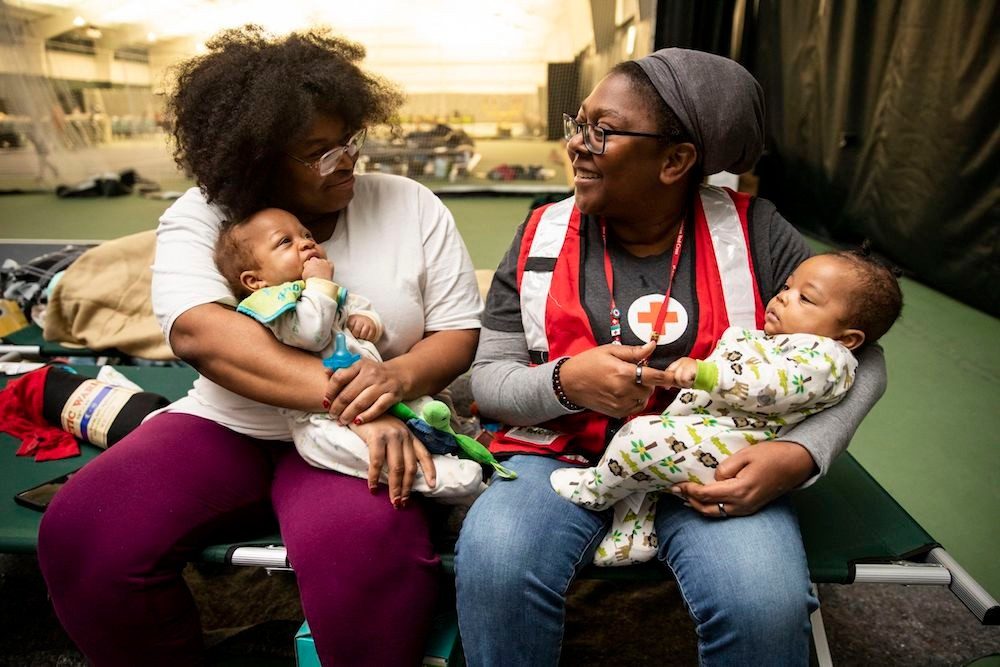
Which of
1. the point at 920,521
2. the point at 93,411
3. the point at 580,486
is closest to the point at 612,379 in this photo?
the point at 580,486

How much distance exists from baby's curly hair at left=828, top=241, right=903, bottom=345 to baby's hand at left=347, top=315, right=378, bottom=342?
98 cm

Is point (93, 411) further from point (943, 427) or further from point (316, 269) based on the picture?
point (943, 427)

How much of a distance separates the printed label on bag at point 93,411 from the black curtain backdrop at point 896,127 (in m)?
4.33

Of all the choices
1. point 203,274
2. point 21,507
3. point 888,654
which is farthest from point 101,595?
point 888,654

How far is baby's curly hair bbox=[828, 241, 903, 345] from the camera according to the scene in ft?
4.23

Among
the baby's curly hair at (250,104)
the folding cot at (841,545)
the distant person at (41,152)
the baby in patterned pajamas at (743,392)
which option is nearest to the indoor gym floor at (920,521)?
the folding cot at (841,545)

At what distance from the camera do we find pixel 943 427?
9.00ft

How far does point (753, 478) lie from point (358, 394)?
2.50 feet

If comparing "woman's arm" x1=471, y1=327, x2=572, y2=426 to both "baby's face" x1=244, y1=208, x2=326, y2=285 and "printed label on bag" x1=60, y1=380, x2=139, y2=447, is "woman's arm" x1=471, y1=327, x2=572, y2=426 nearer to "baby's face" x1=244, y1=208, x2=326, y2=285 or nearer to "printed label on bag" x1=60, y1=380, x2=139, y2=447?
"baby's face" x1=244, y1=208, x2=326, y2=285

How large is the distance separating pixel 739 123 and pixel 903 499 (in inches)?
63.6

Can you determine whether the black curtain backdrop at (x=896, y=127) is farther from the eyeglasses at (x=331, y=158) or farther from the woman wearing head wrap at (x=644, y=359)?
the eyeglasses at (x=331, y=158)

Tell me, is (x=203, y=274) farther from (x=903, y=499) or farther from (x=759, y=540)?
(x=903, y=499)

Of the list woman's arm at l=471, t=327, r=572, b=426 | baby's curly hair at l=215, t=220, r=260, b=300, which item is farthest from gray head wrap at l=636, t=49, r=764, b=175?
baby's curly hair at l=215, t=220, r=260, b=300

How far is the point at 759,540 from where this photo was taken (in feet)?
3.86
